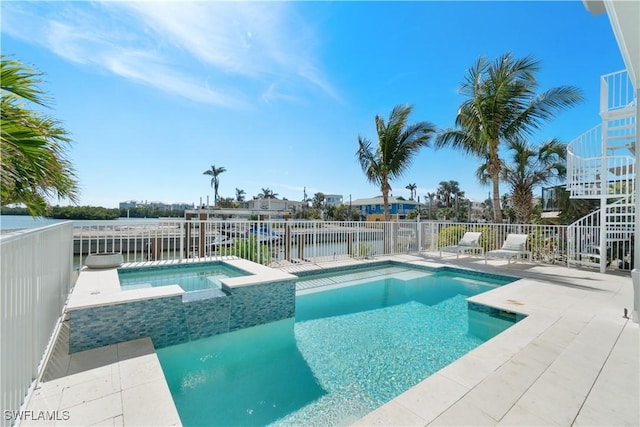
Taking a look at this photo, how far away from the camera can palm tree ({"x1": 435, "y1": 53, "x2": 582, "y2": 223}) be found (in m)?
8.21

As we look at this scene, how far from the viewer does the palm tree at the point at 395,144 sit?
10328 millimetres

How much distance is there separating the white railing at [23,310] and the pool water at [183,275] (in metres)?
2.06

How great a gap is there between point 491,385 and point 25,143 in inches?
158

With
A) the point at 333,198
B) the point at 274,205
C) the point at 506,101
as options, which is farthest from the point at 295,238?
the point at 333,198

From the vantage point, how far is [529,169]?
10.9m

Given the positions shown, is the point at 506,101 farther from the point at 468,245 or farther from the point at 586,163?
the point at 468,245

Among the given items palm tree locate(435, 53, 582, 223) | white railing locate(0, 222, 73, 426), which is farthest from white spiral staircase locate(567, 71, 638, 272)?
white railing locate(0, 222, 73, 426)

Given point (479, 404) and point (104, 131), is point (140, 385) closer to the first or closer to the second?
point (479, 404)

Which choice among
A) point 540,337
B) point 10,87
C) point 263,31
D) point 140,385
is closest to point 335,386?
point 140,385

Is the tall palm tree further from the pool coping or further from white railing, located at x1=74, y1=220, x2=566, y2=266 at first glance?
the pool coping

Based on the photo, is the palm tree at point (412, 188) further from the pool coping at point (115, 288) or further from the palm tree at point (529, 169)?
the pool coping at point (115, 288)

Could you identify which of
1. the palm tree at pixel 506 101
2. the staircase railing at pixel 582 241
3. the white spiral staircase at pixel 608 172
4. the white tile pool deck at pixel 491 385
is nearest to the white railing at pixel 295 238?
the staircase railing at pixel 582 241

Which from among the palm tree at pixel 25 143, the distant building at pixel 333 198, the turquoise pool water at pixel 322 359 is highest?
the distant building at pixel 333 198

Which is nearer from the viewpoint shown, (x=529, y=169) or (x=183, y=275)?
(x=183, y=275)
